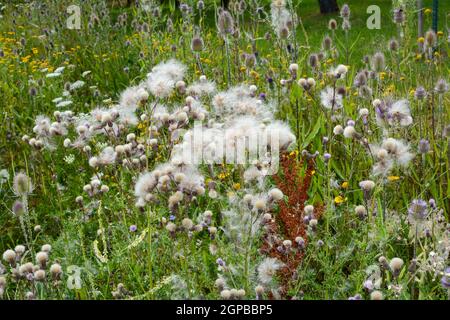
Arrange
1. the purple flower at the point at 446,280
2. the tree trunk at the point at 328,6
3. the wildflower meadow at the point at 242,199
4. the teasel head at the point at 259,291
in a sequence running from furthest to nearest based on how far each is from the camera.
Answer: the tree trunk at the point at 328,6, the wildflower meadow at the point at 242,199, the purple flower at the point at 446,280, the teasel head at the point at 259,291

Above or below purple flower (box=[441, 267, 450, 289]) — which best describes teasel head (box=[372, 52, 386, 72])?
above

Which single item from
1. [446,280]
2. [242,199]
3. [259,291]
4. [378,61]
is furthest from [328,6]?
[259,291]

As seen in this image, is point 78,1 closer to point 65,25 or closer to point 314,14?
point 65,25

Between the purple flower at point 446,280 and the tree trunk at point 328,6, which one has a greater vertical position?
the purple flower at point 446,280

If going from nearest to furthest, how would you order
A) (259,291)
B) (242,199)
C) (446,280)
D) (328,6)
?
(259,291) < (446,280) < (242,199) < (328,6)

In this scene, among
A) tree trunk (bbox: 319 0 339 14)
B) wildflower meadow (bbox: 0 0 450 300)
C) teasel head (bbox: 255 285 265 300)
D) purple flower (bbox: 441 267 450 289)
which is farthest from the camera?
tree trunk (bbox: 319 0 339 14)

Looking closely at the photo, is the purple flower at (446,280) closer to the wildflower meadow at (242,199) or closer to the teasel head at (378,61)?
the wildflower meadow at (242,199)

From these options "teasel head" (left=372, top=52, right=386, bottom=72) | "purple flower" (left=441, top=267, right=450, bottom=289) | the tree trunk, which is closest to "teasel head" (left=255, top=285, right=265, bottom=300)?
"purple flower" (left=441, top=267, right=450, bottom=289)

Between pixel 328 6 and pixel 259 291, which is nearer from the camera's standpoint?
pixel 259 291

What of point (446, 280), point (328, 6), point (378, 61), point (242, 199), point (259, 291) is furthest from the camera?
point (328, 6)

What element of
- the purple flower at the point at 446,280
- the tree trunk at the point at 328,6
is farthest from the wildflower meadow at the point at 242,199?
the tree trunk at the point at 328,6

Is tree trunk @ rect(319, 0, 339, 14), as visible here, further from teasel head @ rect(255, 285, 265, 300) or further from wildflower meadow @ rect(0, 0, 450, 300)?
teasel head @ rect(255, 285, 265, 300)

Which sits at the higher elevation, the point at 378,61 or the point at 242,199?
the point at 378,61

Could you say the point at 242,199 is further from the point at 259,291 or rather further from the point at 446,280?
the point at 446,280
